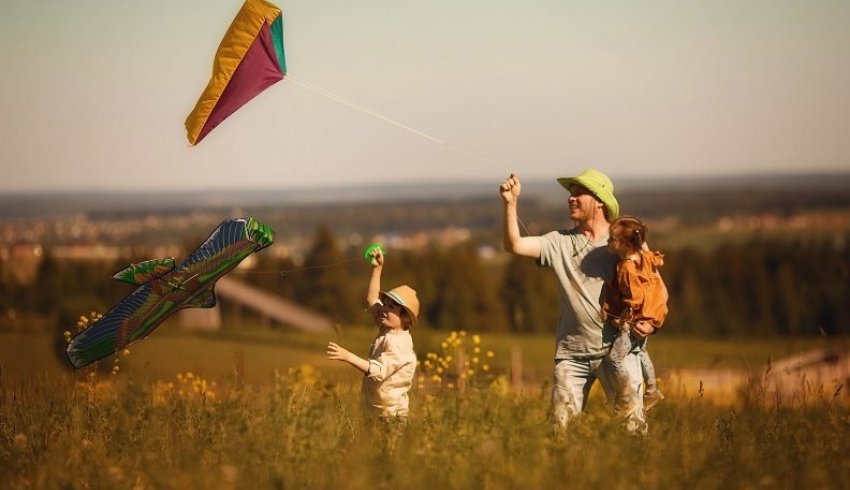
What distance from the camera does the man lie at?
861 centimetres

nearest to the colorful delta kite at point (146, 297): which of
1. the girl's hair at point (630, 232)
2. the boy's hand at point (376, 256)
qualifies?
the boy's hand at point (376, 256)

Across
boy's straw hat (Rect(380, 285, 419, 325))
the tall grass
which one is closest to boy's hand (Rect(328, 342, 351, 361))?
the tall grass

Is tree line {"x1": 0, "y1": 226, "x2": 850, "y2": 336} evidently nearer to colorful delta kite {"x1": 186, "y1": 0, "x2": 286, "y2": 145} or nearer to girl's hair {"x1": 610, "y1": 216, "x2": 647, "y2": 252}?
colorful delta kite {"x1": 186, "y1": 0, "x2": 286, "y2": 145}

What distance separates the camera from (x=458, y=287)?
77.6 metres

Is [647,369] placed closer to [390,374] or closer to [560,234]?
→ [560,234]

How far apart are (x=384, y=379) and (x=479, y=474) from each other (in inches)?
58.6

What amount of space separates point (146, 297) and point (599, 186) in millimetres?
2939

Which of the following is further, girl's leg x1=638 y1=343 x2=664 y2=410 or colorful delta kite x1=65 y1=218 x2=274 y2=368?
colorful delta kite x1=65 y1=218 x2=274 y2=368

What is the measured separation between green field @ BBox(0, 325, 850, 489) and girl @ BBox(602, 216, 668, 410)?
1.15ft

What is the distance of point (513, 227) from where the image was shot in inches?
331

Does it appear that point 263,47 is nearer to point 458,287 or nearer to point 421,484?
point 421,484

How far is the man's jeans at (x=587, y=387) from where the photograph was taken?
8.46 meters

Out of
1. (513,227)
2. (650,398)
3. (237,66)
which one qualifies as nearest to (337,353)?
(513,227)

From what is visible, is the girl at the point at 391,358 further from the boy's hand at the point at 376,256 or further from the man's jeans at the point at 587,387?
the man's jeans at the point at 587,387
